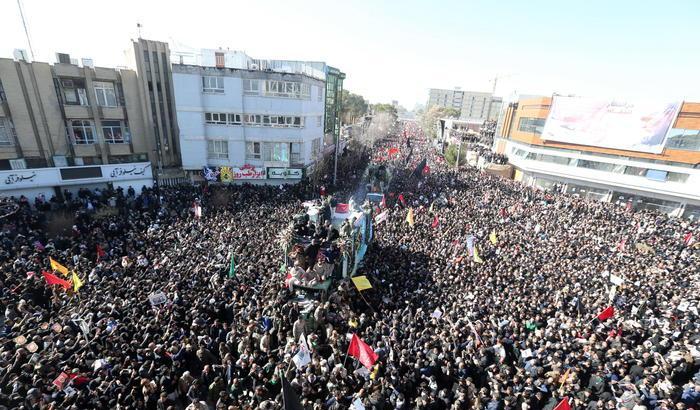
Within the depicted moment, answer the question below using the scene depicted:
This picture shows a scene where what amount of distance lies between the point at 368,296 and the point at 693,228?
82.7ft

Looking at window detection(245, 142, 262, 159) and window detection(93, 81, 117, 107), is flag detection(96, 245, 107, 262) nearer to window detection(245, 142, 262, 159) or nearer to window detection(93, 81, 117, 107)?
window detection(245, 142, 262, 159)

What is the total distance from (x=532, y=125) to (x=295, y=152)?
28979mm

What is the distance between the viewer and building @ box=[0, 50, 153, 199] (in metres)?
22.6

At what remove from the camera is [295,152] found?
99.3ft

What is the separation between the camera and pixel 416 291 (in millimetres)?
13789

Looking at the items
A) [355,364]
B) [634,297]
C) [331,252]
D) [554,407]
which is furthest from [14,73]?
[634,297]

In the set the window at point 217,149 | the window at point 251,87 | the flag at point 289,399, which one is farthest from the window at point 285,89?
the flag at point 289,399

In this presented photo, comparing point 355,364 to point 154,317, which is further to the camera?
point 154,317

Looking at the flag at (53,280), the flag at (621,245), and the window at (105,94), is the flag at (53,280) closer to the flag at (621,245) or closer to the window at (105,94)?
the window at (105,94)

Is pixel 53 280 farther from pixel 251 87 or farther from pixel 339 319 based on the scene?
pixel 251 87

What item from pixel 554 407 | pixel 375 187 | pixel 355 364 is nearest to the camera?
pixel 554 407

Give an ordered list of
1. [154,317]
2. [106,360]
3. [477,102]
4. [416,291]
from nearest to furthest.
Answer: [106,360] < [154,317] < [416,291] < [477,102]

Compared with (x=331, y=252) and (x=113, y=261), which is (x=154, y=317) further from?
(x=331, y=252)

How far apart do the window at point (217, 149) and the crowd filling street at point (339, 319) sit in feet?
30.4
